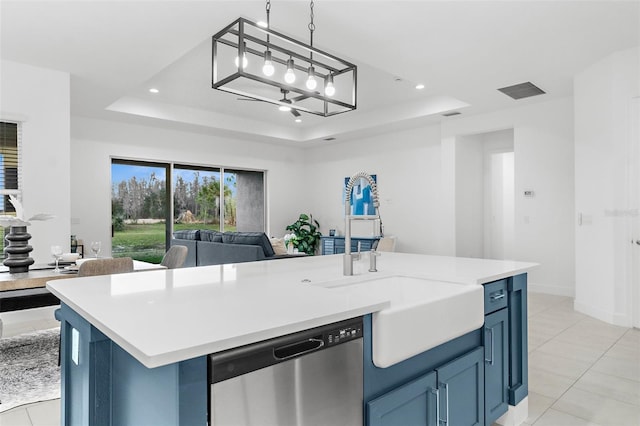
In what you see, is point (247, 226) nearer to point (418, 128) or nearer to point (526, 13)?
point (418, 128)

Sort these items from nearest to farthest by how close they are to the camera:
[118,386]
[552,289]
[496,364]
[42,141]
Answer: [118,386]
[496,364]
[42,141]
[552,289]

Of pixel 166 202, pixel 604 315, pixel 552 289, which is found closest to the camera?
pixel 604 315

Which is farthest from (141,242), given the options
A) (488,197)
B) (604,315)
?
(604,315)

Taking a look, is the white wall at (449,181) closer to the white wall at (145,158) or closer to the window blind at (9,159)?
the white wall at (145,158)

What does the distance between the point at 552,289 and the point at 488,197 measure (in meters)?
2.01

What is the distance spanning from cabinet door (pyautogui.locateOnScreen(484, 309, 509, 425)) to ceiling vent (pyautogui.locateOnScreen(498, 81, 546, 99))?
12.3 ft

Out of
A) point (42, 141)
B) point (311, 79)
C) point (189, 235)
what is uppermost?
point (311, 79)

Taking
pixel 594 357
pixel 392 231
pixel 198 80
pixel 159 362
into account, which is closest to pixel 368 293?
pixel 159 362

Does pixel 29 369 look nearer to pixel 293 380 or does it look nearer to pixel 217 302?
pixel 217 302

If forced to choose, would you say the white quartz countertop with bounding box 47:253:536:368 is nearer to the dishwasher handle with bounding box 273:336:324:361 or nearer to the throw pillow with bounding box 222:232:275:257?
the dishwasher handle with bounding box 273:336:324:361

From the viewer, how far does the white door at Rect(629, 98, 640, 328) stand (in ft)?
12.6

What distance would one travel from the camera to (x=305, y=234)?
27.2 ft

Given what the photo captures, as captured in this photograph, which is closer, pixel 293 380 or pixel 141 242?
pixel 293 380

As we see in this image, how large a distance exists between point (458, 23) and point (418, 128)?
12.9 ft
